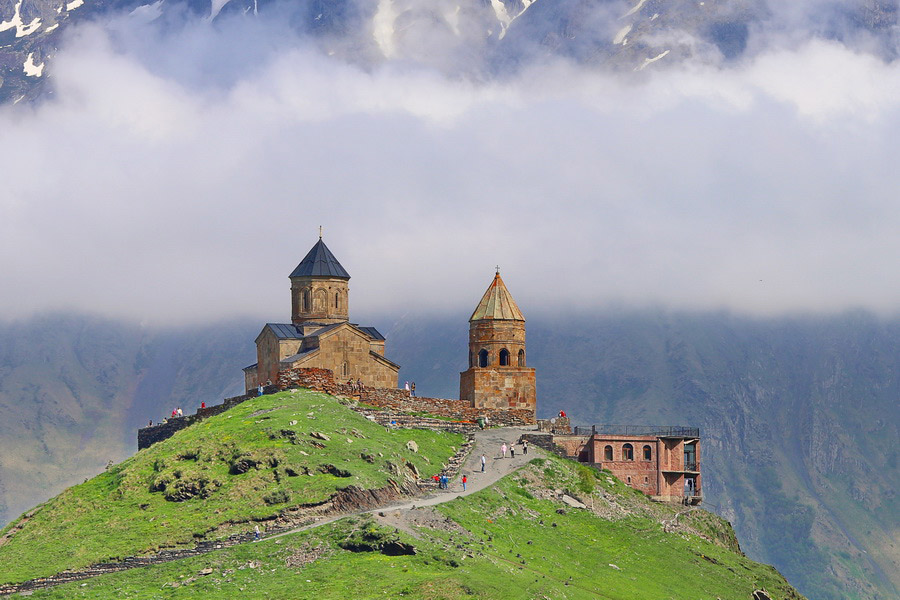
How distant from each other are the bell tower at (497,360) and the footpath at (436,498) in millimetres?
6374

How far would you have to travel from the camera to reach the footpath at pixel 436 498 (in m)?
76.4

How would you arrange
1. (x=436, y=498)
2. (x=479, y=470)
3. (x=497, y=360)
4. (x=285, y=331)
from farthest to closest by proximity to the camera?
(x=285, y=331)
(x=497, y=360)
(x=479, y=470)
(x=436, y=498)

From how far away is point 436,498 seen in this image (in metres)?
89.1

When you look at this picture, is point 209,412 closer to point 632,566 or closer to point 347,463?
point 347,463

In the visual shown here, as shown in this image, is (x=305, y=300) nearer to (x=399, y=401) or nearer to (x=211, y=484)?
(x=399, y=401)

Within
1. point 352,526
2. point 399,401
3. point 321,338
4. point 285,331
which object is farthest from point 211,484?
point 285,331

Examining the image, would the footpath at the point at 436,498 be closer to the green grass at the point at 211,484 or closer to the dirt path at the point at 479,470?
the dirt path at the point at 479,470

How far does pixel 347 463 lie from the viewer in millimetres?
88312

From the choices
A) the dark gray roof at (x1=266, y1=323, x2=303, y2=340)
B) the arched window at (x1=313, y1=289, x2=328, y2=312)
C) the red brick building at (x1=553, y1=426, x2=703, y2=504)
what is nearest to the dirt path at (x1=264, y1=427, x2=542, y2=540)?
the red brick building at (x1=553, y1=426, x2=703, y2=504)

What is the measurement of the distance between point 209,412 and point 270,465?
27702 mm

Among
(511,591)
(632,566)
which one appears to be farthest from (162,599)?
(632,566)

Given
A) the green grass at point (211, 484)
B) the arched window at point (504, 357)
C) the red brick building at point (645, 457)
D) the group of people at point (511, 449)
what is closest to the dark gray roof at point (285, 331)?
the arched window at point (504, 357)

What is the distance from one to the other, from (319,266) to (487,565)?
51185 mm

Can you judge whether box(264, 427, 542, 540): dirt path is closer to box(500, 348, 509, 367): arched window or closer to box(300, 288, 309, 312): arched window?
box(500, 348, 509, 367): arched window
